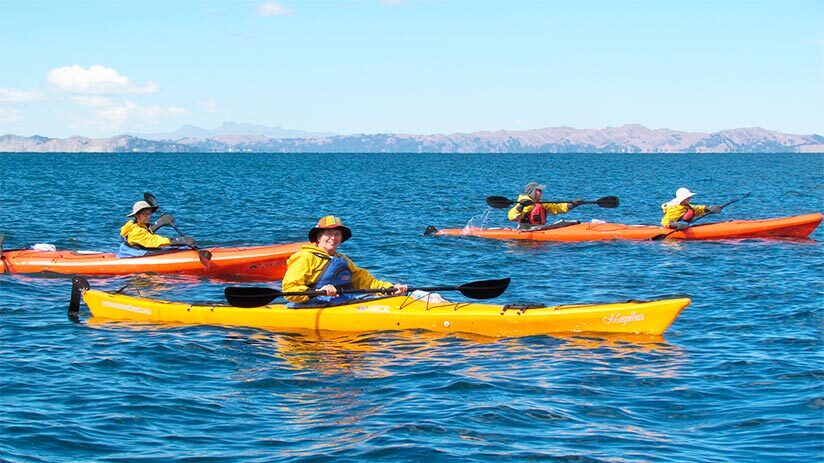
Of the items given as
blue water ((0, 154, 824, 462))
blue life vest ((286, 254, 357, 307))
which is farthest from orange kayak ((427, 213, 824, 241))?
blue life vest ((286, 254, 357, 307))

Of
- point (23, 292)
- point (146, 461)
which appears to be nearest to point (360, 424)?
point (146, 461)

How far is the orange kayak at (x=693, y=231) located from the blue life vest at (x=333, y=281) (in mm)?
10621

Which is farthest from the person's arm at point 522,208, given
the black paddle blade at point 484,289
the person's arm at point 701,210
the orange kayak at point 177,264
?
the black paddle blade at point 484,289

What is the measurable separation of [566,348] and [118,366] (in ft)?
14.9

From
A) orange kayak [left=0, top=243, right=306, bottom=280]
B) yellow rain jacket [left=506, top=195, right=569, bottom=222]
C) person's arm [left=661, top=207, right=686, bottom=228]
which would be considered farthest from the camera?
yellow rain jacket [left=506, top=195, right=569, bottom=222]

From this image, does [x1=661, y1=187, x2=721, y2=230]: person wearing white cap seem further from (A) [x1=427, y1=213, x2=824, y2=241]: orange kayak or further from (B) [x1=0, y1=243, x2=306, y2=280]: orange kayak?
(B) [x1=0, y1=243, x2=306, y2=280]: orange kayak

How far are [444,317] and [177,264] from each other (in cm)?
665

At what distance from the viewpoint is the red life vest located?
22031 millimetres

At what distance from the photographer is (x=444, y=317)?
1116 cm

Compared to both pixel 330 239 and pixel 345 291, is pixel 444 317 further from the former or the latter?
pixel 330 239

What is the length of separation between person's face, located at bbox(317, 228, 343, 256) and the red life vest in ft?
37.5

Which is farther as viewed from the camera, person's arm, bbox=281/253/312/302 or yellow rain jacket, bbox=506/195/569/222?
yellow rain jacket, bbox=506/195/569/222

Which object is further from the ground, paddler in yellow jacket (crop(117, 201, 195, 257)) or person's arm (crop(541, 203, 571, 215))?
person's arm (crop(541, 203, 571, 215))

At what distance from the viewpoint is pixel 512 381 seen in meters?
9.14
